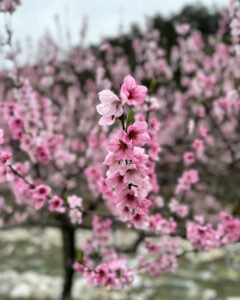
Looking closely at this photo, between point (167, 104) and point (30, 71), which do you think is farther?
point (167, 104)

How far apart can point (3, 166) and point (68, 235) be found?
12.3ft

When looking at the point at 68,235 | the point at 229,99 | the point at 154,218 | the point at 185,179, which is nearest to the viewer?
the point at 154,218

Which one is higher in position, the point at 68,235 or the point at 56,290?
the point at 68,235

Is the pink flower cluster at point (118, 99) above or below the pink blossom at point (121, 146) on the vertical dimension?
above

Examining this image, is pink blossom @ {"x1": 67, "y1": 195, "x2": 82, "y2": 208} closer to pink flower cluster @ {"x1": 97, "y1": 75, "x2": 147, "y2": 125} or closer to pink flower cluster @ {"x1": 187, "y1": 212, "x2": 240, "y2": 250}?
pink flower cluster @ {"x1": 187, "y1": 212, "x2": 240, "y2": 250}

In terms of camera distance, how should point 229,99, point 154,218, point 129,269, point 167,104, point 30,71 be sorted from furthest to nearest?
point 167,104 → point 30,71 → point 229,99 → point 154,218 → point 129,269

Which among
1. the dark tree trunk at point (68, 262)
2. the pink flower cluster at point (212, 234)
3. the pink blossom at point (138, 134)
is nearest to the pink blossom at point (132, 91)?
the pink blossom at point (138, 134)

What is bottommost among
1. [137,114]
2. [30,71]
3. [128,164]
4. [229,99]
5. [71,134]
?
[128,164]

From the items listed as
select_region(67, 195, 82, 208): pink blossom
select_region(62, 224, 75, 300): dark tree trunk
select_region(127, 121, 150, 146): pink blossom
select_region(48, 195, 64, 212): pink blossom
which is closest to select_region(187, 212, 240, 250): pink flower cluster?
select_region(67, 195, 82, 208): pink blossom

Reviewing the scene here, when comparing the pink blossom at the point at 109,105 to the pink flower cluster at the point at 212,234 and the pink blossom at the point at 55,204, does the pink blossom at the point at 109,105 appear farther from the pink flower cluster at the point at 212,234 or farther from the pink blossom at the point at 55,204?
the pink flower cluster at the point at 212,234

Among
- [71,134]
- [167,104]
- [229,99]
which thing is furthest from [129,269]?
[167,104]

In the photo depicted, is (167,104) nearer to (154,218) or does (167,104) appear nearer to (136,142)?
(154,218)

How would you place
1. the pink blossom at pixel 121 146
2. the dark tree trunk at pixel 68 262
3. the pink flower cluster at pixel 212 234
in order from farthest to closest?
the dark tree trunk at pixel 68 262, the pink flower cluster at pixel 212 234, the pink blossom at pixel 121 146

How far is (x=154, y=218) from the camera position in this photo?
279 centimetres
